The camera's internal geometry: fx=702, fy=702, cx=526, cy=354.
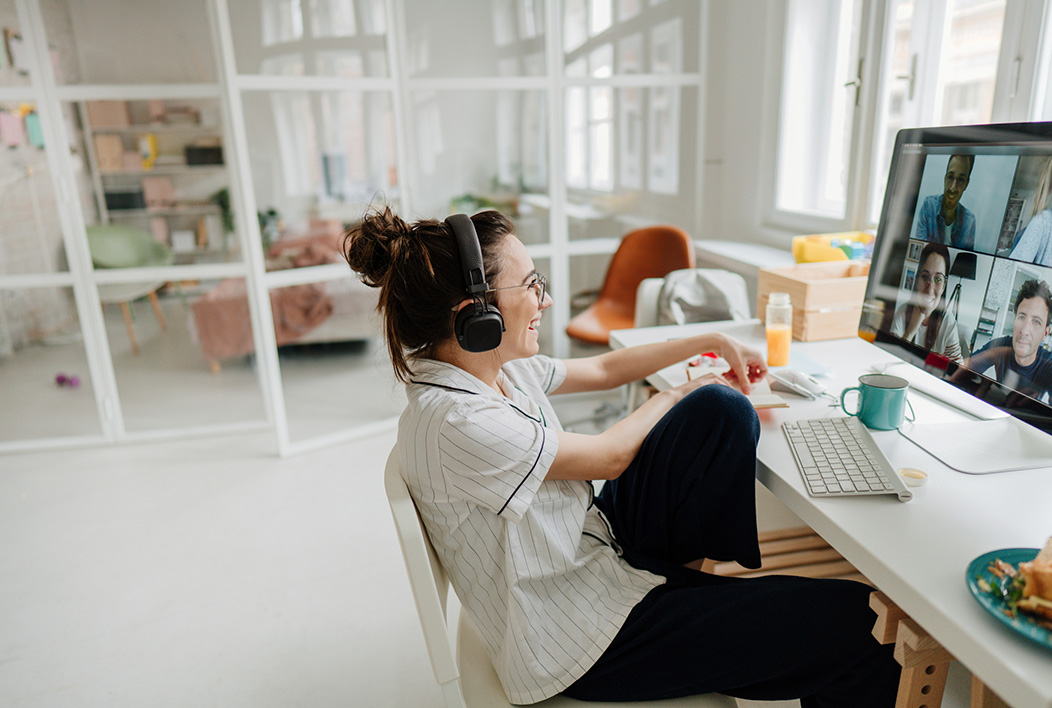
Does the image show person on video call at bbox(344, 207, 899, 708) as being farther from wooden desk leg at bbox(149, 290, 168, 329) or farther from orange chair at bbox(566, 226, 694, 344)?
wooden desk leg at bbox(149, 290, 168, 329)

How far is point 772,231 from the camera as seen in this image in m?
3.10

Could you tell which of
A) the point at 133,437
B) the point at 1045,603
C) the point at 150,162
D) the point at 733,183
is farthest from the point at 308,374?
the point at 1045,603

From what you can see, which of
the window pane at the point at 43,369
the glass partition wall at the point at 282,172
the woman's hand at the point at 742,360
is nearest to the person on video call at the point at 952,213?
the woman's hand at the point at 742,360

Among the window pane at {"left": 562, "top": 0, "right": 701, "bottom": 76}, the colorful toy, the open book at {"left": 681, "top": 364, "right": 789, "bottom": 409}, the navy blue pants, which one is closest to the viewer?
the navy blue pants

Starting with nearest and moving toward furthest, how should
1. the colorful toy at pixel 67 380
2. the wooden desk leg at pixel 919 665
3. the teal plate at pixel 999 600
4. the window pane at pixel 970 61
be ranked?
the teal plate at pixel 999 600, the wooden desk leg at pixel 919 665, the window pane at pixel 970 61, the colorful toy at pixel 67 380

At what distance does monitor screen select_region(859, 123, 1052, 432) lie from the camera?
37.7 inches

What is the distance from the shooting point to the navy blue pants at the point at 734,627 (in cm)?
92

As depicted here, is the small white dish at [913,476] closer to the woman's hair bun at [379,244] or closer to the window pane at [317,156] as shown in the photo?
the woman's hair bun at [379,244]

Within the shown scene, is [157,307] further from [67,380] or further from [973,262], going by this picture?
[973,262]

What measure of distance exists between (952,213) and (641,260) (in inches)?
78.7

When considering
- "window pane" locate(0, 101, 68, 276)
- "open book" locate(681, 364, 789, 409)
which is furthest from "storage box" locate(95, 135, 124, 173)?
"open book" locate(681, 364, 789, 409)

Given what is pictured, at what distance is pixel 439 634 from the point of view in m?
0.88

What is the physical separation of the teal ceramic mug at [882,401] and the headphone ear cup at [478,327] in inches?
24.0

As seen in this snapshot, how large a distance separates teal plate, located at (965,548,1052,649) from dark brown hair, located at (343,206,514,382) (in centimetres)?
72
